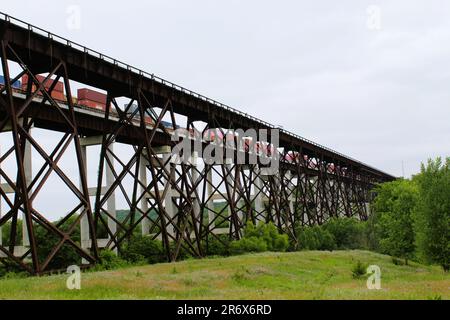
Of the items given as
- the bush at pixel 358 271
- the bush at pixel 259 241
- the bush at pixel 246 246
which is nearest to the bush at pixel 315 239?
the bush at pixel 259 241

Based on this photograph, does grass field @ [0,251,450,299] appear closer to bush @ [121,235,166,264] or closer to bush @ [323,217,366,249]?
bush @ [121,235,166,264]

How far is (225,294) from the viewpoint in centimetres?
1273

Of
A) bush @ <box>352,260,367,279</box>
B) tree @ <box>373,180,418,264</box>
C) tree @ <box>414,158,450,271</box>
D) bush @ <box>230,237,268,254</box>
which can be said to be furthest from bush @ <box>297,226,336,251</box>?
bush @ <box>352,260,367,279</box>

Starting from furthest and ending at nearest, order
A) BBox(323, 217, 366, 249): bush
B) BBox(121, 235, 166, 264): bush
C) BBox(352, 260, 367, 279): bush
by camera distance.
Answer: BBox(323, 217, 366, 249): bush
BBox(121, 235, 166, 264): bush
BBox(352, 260, 367, 279): bush

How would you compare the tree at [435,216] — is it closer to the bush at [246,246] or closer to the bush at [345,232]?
the bush at [246,246]

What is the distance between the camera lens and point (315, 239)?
4131cm

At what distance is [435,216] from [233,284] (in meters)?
13.7

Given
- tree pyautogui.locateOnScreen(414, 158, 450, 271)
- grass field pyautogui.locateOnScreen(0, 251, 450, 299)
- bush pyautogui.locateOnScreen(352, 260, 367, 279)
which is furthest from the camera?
tree pyautogui.locateOnScreen(414, 158, 450, 271)

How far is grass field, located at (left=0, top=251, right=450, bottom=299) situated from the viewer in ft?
39.9

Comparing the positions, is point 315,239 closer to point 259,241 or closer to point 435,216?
point 259,241

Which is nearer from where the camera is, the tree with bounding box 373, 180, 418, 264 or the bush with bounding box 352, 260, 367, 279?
the bush with bounding box 352, 260, 367, 279

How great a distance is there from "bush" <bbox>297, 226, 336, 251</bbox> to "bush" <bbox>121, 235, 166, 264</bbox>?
60.2ft
